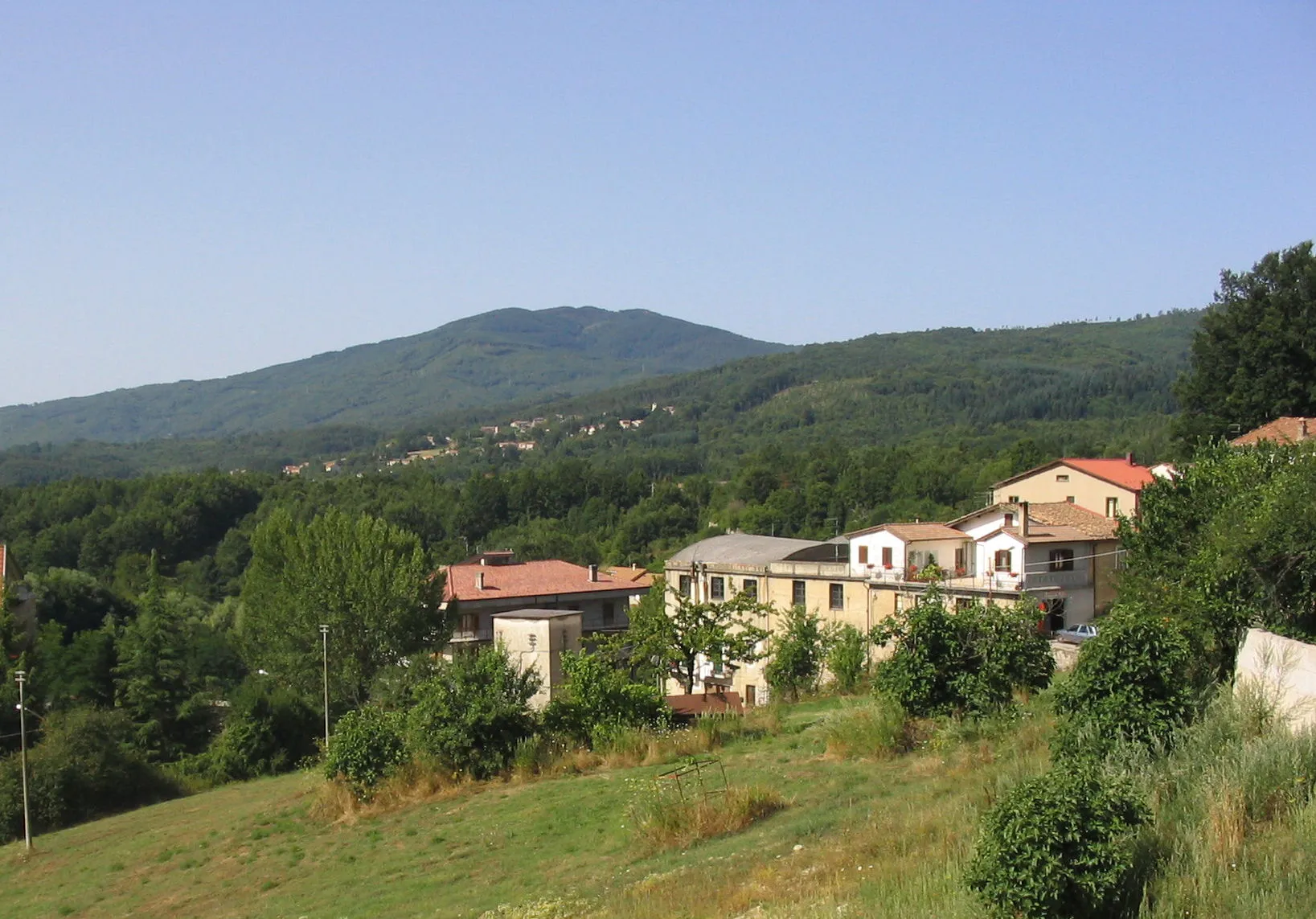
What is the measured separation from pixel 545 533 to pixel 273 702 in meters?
66.6

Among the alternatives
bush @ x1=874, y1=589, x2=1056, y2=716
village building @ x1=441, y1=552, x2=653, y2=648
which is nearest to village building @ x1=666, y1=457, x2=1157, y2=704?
village building @ x1=441, y1=552, x2=653, y2=648

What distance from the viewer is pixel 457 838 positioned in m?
18.9

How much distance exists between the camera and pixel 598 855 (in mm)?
15633

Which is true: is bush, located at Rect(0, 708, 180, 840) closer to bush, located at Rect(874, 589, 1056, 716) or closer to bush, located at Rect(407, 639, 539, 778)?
bush, located at Rect(407, 639, 539, 778)

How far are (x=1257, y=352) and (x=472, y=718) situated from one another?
104 feet

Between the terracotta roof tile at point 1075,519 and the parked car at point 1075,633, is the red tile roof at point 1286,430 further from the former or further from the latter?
the parked car at point 1075,633

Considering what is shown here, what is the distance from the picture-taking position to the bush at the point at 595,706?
2405 cm

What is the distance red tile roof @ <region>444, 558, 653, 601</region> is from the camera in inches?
2163

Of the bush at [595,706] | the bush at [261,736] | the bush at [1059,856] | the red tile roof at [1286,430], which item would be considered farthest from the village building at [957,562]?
the bush at [1059,856]

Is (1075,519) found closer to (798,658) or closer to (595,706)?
(798,658)

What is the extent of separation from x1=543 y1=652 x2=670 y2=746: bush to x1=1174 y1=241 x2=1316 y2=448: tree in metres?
24.3

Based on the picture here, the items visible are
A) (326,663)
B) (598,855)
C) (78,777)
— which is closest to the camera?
(598,855)

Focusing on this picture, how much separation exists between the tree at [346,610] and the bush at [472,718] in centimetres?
2225

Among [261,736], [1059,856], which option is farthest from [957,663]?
[261,736]
